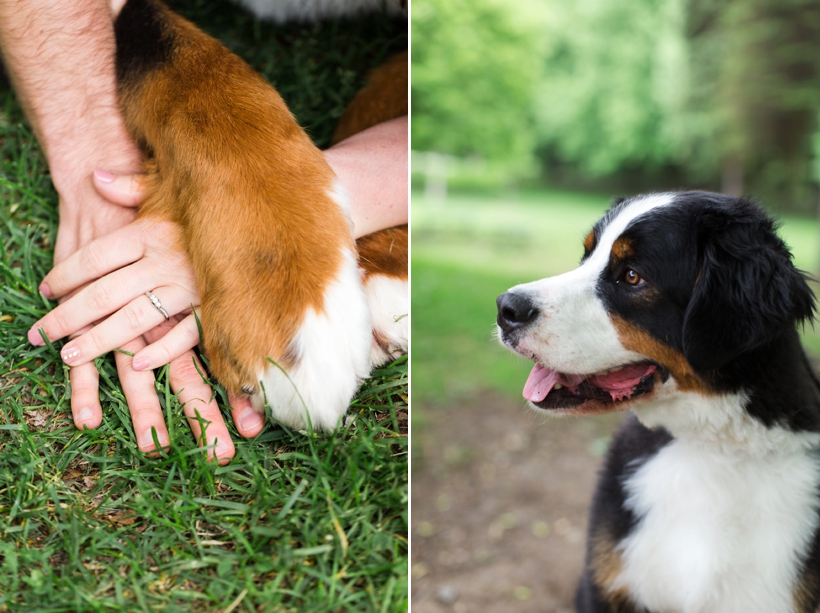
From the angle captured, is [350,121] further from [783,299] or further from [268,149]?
[783,299]

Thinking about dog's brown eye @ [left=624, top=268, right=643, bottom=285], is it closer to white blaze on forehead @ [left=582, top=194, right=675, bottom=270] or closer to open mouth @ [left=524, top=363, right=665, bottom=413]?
white blaze on forehead @ [left=582, top=194, right=675, bottom=270]

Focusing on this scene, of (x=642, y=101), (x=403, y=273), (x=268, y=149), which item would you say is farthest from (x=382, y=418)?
(x=642, y=101)

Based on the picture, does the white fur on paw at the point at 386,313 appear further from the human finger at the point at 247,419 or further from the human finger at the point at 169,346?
the human finger at the point at 169,346

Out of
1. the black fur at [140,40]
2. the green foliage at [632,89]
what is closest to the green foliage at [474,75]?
the green foliage at [632,89]

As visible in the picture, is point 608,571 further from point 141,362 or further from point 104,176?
point 104,176

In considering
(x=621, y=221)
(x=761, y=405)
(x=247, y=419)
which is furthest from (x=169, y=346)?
(x=761, y=405)
